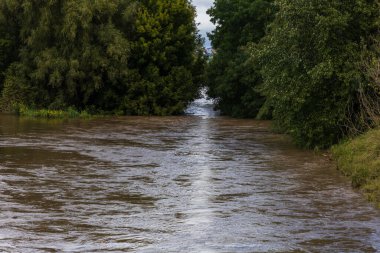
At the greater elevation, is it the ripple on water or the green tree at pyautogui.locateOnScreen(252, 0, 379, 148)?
the green tree at pyautogui.locateOnScreen(252, 0, 379, 148)

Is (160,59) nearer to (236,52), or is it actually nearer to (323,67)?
(236,52)

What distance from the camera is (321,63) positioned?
19828 millimetres

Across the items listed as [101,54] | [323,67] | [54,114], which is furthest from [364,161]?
[101,54]

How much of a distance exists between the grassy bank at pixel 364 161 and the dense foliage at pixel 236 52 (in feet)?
58.8

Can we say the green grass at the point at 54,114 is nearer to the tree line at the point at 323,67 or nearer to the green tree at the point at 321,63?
the tree line at the point at 323,67

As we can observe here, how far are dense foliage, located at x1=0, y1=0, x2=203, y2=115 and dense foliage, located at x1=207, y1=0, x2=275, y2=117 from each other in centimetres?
223

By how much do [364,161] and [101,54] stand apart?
83.2 ft

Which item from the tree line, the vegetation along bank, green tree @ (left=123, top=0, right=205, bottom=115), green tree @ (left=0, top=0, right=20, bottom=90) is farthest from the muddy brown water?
green tree @ (left=0, top=0, right=20, bottom=90)

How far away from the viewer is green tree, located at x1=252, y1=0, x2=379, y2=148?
19969mm

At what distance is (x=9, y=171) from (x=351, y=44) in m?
11.3

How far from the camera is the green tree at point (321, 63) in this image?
65.5 feet

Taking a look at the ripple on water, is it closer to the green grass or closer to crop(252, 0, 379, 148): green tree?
crop(252, 0, 379, 148): green tree

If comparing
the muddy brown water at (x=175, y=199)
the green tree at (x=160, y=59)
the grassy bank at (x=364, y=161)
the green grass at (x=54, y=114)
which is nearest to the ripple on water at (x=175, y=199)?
the muddy brown water at (x=175, y=199)

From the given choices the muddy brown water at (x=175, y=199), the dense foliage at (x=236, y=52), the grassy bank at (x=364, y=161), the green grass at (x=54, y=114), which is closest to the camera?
the muddy brown water at (x=175, y=199)
